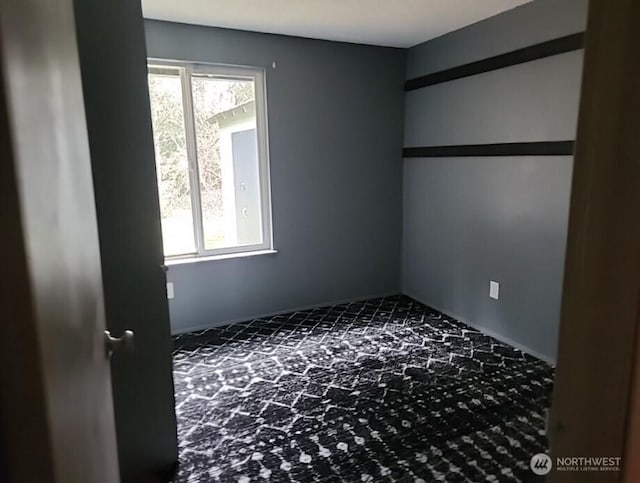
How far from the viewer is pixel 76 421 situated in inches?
28.4

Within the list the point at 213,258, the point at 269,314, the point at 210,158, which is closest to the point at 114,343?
the point at 213,258

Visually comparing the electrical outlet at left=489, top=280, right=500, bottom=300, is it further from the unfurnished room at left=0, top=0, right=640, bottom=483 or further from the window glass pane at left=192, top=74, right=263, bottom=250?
the window glass pane at left=192, top=74, right=263, bottom=250

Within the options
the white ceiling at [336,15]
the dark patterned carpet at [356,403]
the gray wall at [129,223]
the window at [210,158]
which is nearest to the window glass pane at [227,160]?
the window at [210,158]

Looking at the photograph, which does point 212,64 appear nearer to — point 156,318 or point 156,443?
point 156,318

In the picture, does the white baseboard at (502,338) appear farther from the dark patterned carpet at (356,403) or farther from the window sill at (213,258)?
the window sill at (213,258)

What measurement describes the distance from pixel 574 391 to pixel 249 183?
333 cm

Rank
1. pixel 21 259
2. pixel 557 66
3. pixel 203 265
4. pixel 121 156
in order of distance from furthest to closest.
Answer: pixel 203 265 < pixel 557 66 < pixel 121 156 < pixel 21 259

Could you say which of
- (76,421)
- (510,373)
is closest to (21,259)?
(76,421)

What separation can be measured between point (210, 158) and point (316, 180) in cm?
88

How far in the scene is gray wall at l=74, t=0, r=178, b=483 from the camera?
4.82 feet

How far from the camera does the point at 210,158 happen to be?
3.49 metres

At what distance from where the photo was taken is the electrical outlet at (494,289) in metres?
3.31

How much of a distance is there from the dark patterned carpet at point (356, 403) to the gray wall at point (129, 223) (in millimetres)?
353

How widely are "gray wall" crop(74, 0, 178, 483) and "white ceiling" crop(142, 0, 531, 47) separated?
4.51 ft
